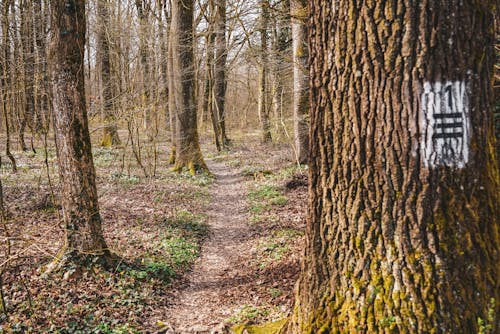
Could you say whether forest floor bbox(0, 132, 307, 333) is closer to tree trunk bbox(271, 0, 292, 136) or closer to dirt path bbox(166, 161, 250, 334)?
dirt path bbox(166, 161, 250, 334)

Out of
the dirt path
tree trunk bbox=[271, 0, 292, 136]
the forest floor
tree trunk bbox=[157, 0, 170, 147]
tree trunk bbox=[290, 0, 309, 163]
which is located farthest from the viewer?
tree trunk bbox=[157, 0, 170, 147]

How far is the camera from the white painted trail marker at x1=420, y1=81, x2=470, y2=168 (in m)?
2.34

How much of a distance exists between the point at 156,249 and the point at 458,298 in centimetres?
556

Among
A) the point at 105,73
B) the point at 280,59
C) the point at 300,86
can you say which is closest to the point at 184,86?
the point at 280,59

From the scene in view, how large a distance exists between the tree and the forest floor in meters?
2.57

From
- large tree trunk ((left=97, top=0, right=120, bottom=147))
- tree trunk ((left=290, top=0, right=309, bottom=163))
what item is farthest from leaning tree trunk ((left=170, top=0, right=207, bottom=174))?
large tree trunk ((left=97, top=0, right=120, bottom=147))

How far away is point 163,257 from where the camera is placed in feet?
22.3

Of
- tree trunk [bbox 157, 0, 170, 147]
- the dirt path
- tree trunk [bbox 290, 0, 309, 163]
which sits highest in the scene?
tree trunk [bbox 157, 0, 170, 147]

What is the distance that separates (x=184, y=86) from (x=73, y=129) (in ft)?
27.7

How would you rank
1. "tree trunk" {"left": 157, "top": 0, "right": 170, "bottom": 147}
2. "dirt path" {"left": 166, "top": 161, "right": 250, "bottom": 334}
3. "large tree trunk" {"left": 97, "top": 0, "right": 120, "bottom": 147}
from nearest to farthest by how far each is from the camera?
1. "dirt path" {"left": 166, "top": 161, "right": 250, "bottom": 334}
2. "tree trunk" {"left": 157, "top": 0, "right": 170, "bottom": 147}
3. "large tree trunk" {"left": 97, "top": 0, "right": 120, "bottom": 147}

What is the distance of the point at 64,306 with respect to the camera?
196 inches

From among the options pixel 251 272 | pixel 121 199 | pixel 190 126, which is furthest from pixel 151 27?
pixel 251 272

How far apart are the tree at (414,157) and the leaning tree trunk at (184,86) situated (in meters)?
11.5

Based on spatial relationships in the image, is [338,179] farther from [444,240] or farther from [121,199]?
[121,199]
